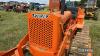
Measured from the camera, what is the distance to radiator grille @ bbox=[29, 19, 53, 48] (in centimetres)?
503

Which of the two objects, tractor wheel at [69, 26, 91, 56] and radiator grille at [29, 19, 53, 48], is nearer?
radiator grille at [29, 19, 53, 48]

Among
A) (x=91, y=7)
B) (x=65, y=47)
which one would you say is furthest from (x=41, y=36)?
(x=91, y=7)

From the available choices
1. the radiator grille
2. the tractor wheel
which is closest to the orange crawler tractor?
the radiator grille

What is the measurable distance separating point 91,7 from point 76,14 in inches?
583

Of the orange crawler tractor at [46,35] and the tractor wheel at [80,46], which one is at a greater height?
the orange crawler tractor at [46,35]

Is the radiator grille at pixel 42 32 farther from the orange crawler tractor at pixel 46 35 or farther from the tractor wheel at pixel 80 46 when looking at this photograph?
the tractor wheel at pixel 80 46

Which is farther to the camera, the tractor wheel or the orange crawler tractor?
the tractor wheel

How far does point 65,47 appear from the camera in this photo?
17.4 feet

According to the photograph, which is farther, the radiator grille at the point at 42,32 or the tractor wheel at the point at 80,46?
the tractor wheel at the point at 80,46

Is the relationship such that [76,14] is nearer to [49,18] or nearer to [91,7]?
[49,18]

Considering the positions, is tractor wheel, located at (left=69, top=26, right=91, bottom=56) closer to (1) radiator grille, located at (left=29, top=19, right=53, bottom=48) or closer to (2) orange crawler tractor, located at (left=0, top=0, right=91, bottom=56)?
(2) orange crawler tractor, located at (left=0, top=0, right=91, bottom=56)

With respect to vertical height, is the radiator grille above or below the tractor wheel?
above

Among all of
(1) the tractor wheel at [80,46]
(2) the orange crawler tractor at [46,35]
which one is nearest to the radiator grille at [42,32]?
(2) the orange crawler tractor at [46,35]

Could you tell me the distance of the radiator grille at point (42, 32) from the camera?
16.5 feet
